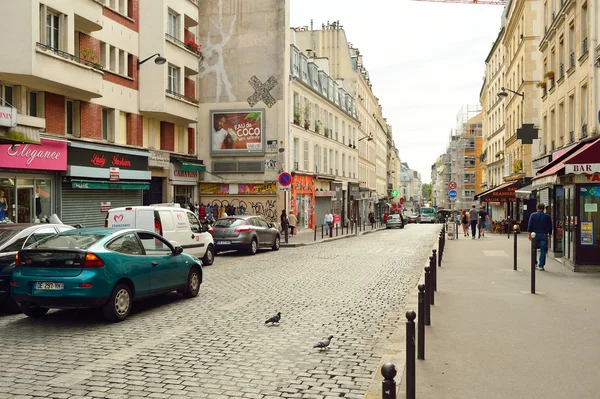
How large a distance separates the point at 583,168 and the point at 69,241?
36.2 ft

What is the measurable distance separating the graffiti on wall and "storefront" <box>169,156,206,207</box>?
16.2ft

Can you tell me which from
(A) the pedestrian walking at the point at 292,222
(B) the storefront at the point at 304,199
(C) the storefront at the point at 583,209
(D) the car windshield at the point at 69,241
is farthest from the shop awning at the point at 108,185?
(C) the storefront at the point at 583,209

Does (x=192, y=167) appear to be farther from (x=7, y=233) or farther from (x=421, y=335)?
(x=421, y=335)

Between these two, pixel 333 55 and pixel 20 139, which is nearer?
pixel 20 139

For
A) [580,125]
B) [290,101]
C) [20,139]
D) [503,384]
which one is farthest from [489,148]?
[503,384]

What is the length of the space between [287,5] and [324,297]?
2827 centimetres

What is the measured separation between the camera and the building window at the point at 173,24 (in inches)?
1163

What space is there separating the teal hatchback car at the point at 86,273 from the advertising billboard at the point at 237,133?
83.8 ft

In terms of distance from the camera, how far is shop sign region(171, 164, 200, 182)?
30.9m

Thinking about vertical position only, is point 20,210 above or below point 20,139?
below

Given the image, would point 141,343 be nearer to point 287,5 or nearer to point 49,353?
point 49,353

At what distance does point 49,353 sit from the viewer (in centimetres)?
678

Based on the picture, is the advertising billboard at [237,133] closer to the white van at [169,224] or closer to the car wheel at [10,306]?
the white van at [169,224]

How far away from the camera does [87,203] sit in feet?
77.9
